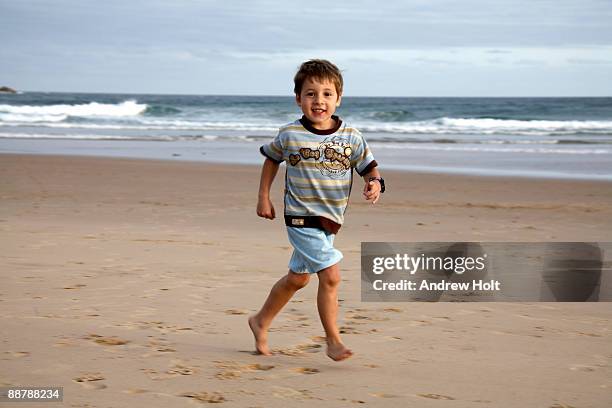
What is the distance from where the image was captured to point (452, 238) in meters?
A: 7.24

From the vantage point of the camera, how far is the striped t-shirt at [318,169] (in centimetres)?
347

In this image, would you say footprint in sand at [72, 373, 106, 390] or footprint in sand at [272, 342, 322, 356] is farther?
footprint in sand at [272, 342, 322, 356]

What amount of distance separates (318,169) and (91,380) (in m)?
1.26

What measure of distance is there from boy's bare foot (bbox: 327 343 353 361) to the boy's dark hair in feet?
3.67

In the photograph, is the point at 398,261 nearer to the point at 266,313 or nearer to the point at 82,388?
the point at 266,313

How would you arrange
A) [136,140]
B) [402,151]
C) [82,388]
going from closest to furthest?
[82,388] < [402,151] < [136,140]

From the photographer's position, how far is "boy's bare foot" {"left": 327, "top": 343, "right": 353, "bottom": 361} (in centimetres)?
348

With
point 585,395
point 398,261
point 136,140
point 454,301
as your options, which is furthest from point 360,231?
point 136,140

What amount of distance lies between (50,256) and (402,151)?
47.8 ft

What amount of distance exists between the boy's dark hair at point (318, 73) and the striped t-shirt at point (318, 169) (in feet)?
0.55

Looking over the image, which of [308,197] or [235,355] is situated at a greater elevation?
[308,197]

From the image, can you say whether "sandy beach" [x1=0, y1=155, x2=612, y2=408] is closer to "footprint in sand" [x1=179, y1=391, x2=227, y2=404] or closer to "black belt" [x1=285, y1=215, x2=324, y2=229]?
"footprint in sand" [x1=179, y1=391, x2=227, y2=404]

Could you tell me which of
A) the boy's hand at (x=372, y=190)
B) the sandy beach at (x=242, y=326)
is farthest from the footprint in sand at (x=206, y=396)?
the boy's hand at (x=372, y=190)

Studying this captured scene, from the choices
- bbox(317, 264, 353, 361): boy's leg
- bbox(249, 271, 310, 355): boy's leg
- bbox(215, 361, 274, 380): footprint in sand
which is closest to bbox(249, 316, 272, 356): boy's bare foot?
bbox(249, 271, 310, 355): boy's leg
